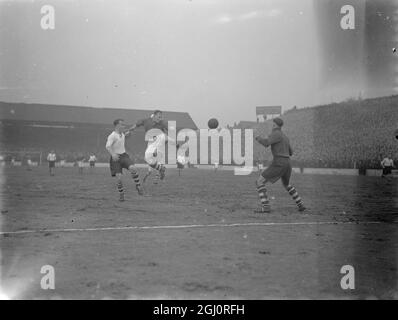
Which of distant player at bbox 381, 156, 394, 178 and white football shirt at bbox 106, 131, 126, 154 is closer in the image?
white football shirt at bbox 106, 131, 126, 154

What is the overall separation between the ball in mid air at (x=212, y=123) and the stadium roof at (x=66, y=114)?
119ft

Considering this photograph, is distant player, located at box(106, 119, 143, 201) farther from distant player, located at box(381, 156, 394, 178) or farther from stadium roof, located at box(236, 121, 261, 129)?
stadium roof, located at box(236, 121, 261, 129)

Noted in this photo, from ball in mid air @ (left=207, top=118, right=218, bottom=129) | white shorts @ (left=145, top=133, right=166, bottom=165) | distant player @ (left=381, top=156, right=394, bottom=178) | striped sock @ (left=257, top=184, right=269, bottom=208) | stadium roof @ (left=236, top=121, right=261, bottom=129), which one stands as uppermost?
stadium roof @ (left=236, top=121, right=261, bottom=129)

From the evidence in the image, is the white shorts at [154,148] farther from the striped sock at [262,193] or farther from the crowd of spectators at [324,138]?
the crowd of spectators at [324,138]

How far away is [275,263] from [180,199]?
23.2 feet

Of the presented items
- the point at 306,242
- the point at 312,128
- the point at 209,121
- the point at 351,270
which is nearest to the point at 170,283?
the point at 351,270

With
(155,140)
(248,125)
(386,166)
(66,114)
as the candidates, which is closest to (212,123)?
(155,140)

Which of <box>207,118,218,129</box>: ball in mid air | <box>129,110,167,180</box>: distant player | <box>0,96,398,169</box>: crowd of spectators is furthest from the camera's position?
<box>0,96,398,169</box>: crowd of spectators

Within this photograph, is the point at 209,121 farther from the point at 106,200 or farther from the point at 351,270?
the point at 351,270

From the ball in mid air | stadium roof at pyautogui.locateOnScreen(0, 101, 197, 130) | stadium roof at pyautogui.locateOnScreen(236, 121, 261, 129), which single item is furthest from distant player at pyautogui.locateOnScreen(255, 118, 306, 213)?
stadium roof at pyautogui.locateOnScreen(0, 101, 197, 130)

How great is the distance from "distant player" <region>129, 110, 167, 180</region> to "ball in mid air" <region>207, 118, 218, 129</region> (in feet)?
6.52

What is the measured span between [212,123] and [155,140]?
370 centimetres

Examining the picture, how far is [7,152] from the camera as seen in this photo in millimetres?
41000

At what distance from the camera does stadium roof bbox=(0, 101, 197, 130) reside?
48.2 m
